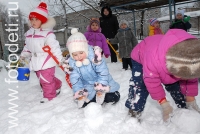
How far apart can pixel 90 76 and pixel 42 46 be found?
0.90 meters

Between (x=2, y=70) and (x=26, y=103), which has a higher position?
(x=2, y=70)

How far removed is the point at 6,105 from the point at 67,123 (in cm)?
122

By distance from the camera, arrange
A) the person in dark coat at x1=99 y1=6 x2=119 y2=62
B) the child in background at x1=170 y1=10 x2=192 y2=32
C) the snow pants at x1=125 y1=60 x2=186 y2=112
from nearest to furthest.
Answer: the snow pants at x1=125 y1=60 x2=186 y2=112, the child in background at x1=170 y1=10 x2=192 y2=32, the person in dark coat at x1=99 y1=6 x2=119 y2=62

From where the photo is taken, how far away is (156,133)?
185 cm

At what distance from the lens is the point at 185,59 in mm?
1312

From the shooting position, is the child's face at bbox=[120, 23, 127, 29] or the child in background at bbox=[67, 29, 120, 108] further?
the child's face at bbox=[120, 23, 127, 29]

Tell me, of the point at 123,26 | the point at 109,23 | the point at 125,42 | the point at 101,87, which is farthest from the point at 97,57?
the point at 109,23

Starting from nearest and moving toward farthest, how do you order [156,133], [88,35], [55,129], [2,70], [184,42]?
[184,42], [156,133], [55,129], [88,35], [2,70]

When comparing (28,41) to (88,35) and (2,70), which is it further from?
(2,70)

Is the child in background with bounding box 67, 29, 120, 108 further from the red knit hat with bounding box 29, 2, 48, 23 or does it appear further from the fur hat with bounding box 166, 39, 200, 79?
the fur hat with bounding box 166, 39, 200, 79

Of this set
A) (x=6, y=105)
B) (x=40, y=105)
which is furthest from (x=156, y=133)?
(x=6, y=105)

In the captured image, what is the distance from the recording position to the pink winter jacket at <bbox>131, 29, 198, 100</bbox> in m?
1.49

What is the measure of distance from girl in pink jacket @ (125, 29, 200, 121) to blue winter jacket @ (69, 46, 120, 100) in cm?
40

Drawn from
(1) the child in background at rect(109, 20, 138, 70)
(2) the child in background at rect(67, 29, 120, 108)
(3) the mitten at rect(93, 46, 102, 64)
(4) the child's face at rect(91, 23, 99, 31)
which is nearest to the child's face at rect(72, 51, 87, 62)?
(2) the child in background at rect(67, 29, 120, 108)
